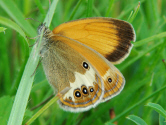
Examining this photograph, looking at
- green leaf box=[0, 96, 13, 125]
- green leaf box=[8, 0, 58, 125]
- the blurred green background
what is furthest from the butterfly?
green leaf box=[8, 0, 58, 125]

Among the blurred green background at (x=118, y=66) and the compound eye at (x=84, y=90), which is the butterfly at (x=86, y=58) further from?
the blurred green background at (x=118, y=66)

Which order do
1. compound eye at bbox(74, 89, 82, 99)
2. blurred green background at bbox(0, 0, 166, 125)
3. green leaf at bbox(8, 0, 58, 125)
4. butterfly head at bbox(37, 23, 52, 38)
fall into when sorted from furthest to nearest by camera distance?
compound eye at bbox(74, 89, 82, 99), butterfly head at bbox(37, 23, 52, 38), blurred green background at bbox(0, 0, 166, 125), green leaf at bbox(8, 0, 58, 125)

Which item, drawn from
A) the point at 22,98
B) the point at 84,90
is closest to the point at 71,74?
the point at 84,90

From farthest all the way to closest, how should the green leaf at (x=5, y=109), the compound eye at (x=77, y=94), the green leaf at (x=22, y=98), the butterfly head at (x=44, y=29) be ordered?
the compound eye at (x=77, y=94)
the butterfly head at (x=44, y=29)
the green leaf at (x=5, y=109)
the green leaf at (x=22, y=98)

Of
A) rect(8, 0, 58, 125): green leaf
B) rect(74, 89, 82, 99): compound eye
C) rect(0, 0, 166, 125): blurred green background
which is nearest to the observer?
rect(8, 0, 58, 125): green leaf

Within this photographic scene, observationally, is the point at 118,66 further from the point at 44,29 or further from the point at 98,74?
the point at 44,29

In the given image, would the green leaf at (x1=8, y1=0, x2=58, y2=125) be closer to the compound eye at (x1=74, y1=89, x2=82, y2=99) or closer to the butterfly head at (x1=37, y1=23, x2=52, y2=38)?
the butterfly head at (x1=37, y1=23, x2=52, y2=38)

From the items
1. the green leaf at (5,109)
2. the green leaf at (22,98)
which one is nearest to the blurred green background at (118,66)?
the green leaf at (5,109)
